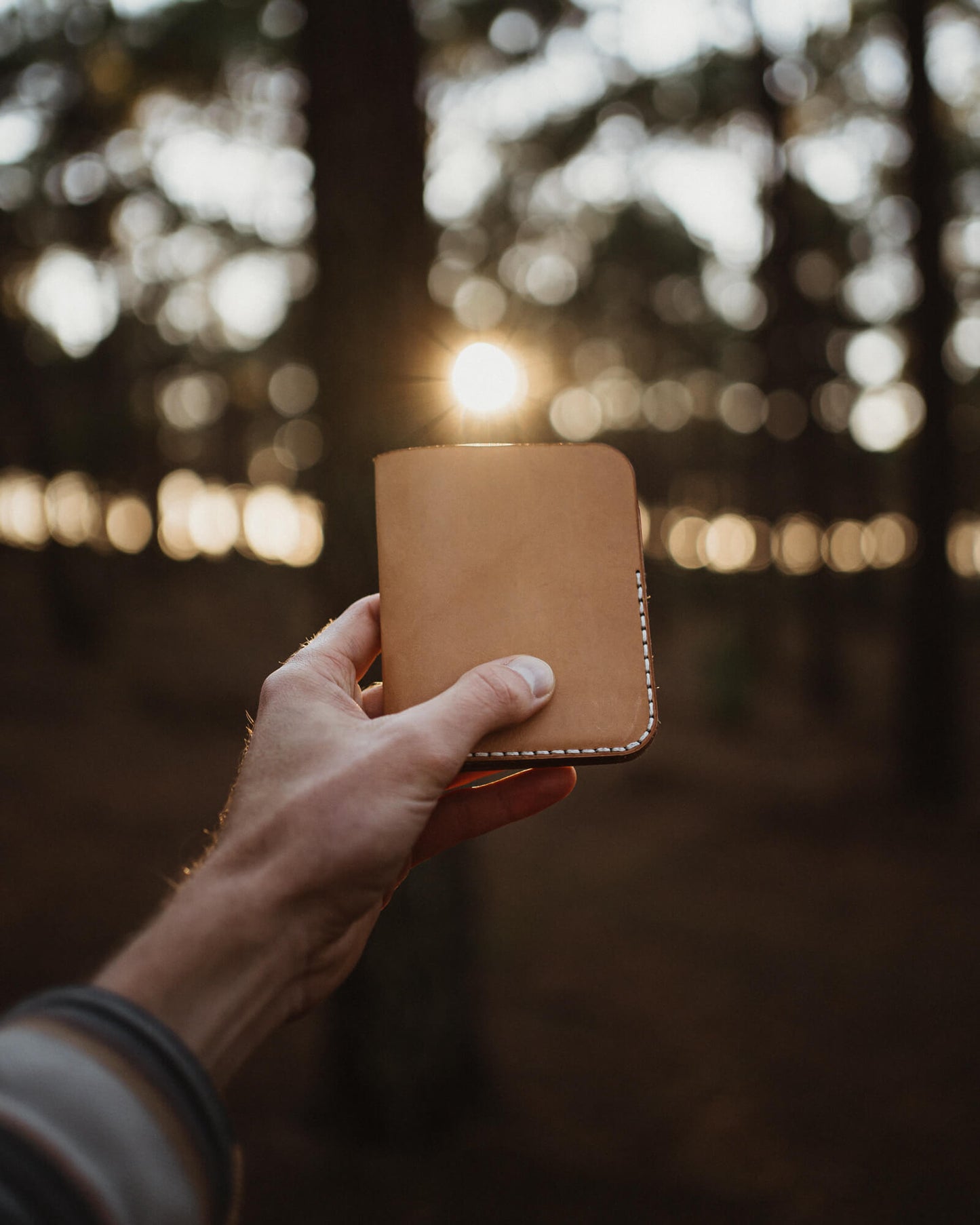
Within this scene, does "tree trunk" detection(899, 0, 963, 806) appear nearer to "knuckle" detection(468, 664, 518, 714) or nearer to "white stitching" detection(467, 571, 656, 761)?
"white stitching" detection(467, 571, 656, 761)

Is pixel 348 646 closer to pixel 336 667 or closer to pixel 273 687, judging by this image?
pixel 336 667

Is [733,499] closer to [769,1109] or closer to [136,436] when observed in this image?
[136,436]

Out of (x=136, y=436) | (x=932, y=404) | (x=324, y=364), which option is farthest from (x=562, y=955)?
(x=136, y=436)

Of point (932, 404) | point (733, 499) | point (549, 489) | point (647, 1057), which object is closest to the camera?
point (549, 489)

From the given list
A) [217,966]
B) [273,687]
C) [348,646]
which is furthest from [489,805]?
[217,966]

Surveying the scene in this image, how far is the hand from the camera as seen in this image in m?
1.20

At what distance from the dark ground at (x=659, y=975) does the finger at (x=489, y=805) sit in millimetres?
2380

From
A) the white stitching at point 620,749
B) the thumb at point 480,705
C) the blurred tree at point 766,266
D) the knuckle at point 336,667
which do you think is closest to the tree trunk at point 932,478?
the blurred tree at point 766,266

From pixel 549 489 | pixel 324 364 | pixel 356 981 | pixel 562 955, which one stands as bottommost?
pixel 562 955

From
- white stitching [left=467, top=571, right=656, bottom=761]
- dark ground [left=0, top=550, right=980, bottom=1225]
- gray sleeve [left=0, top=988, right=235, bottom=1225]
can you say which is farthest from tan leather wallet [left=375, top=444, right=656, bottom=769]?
dark ground [left=0, top=550, right=980, bottom=1225]

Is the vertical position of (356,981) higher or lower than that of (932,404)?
lower

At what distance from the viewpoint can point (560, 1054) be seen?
4938 mm

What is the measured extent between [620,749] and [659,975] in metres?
4.76

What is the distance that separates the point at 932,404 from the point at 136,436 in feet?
52.3
